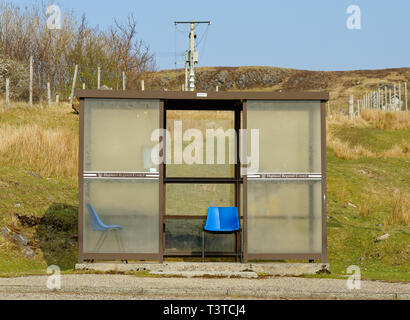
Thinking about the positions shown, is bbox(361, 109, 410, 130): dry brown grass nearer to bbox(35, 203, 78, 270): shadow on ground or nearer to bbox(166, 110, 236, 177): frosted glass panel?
bbox(166, 110, 236, 177): frosted glass panel

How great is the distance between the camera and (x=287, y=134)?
12328 mm

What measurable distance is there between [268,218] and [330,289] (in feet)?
8.96

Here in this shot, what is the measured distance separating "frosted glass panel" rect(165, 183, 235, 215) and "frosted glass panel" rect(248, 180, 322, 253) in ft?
25.0

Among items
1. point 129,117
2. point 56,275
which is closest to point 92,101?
point 129,117

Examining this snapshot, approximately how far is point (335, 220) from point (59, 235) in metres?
7.70

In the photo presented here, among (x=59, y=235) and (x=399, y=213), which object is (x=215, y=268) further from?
(x=399, y=213)

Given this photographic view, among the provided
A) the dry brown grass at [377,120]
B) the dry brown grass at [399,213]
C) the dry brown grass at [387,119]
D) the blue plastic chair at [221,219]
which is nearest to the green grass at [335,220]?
the dry brown grass at [399,213]

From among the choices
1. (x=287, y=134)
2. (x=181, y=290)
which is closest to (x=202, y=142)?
(x=287, y=134)

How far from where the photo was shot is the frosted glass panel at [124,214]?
12.0 metres

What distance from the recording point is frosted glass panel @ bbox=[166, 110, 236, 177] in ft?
Answer: 86.3

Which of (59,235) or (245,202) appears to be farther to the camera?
(59,235)

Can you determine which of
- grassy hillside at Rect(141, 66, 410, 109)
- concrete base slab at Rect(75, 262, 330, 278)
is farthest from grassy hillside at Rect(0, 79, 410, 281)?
grassy hillside at Rect(141, 66, 410, 109)

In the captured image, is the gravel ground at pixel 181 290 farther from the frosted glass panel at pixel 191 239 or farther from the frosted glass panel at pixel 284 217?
the frosted glass panel at pixel 191 239

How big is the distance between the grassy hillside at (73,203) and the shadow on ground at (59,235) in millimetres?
22
